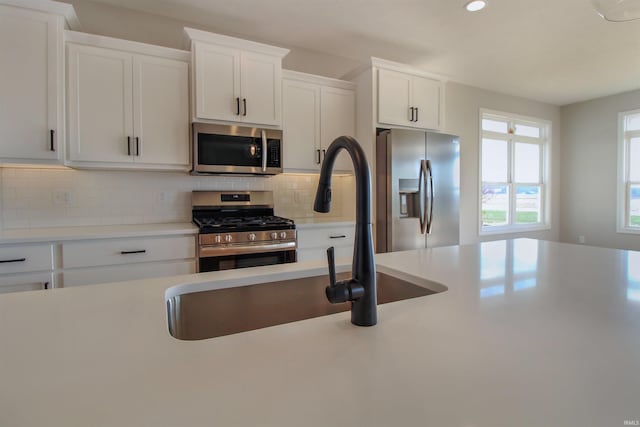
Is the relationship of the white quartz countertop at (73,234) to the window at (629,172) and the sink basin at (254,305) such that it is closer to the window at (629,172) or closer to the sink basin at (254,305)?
the sink basin at (254,305)

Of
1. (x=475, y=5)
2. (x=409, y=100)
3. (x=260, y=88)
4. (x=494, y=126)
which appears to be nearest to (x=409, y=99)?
(x=409, y=100)

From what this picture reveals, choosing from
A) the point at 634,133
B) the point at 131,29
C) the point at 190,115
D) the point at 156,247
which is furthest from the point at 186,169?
the point at 634,133

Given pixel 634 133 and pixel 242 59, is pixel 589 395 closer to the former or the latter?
pixel 242 59

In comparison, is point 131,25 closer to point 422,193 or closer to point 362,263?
point 422,193

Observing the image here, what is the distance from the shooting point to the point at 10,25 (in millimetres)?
2037

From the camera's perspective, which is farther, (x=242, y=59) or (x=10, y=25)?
(x=242, y=59)

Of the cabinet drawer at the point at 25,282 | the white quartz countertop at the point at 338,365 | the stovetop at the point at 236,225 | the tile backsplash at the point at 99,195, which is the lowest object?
the cabinet drawer at the point at 25,282

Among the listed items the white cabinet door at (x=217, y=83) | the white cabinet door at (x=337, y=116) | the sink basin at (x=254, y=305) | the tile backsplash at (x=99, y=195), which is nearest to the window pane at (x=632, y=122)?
the white cabinet door at (x=337, y=116)

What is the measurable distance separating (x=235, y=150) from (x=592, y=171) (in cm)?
559

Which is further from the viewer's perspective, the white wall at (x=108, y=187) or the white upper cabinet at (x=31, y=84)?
the white wall at (x=108, y=187)

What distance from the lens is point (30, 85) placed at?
6.89 ft

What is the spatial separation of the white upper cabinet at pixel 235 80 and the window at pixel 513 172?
3252 mm

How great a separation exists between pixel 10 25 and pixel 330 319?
277cm

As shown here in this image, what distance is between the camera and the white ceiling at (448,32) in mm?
2596
